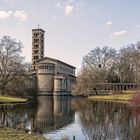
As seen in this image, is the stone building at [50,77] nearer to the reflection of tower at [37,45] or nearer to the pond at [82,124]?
the reflection of tower at [37,45]

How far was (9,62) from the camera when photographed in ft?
249

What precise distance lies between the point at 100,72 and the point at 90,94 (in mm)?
10463

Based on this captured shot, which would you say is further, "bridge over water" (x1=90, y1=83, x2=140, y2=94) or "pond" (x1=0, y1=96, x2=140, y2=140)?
"bridge over water" (x1=90, y1=83, x2=140, y2=94)

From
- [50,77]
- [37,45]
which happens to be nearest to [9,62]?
[50,77]

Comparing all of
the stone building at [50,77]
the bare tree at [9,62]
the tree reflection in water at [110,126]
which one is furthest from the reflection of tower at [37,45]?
the tree reflection in water at [110,126]

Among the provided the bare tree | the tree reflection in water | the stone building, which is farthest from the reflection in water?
the stone building

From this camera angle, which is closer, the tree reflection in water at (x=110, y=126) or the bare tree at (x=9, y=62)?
the tree reflection in water at (x=110, y=126)

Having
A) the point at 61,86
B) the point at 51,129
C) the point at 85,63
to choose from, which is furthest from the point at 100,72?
the point at 51,129

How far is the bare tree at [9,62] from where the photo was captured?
7456 cm

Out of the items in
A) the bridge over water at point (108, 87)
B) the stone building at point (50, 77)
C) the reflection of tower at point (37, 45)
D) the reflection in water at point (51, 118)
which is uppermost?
the reflection of tower at point (37, 45)

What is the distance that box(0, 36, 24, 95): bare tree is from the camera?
74.6 meters

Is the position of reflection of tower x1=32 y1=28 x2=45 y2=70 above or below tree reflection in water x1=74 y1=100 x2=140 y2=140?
above

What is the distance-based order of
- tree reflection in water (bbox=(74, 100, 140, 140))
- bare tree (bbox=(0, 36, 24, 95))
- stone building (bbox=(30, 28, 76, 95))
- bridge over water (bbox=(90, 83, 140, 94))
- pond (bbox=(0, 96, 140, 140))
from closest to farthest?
tree reflection in water (bbox=(74, 100, 140, 140)) < pond (bbox=(0, 96, 140, 140)) < bare tree (bbox=(0, 36, 24, 95)) < bridge over water (bbox=(90, 83, 140, 94)) < stone building (bbox=(30, 28, 76, 95))

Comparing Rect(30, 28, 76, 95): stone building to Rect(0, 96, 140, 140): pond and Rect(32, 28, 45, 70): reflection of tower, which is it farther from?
Rect(0, 96, 140, 140): pond
